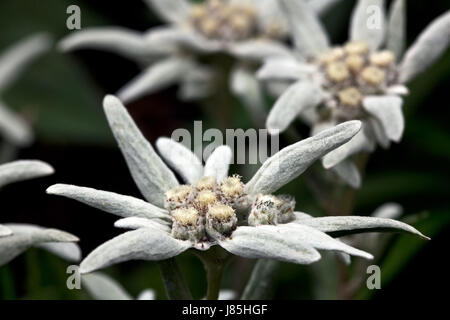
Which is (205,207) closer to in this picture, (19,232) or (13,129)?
(19,232)

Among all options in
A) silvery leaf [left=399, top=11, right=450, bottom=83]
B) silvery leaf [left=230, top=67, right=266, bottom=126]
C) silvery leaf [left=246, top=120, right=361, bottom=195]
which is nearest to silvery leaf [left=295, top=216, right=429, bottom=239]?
silvery leaf [left=246, top=120, right=361, bottom=195]

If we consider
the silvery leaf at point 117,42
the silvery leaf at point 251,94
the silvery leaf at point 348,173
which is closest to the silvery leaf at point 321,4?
the silvery leaf at point 251,94

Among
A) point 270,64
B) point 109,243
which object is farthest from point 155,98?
point 109,243

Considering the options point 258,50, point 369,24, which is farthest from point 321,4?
point 369,24

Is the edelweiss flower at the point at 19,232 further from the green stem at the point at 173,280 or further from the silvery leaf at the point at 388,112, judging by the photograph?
Result: the silvery leaf at the point at 388,112

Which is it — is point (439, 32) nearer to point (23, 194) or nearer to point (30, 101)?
point (23, 194)
